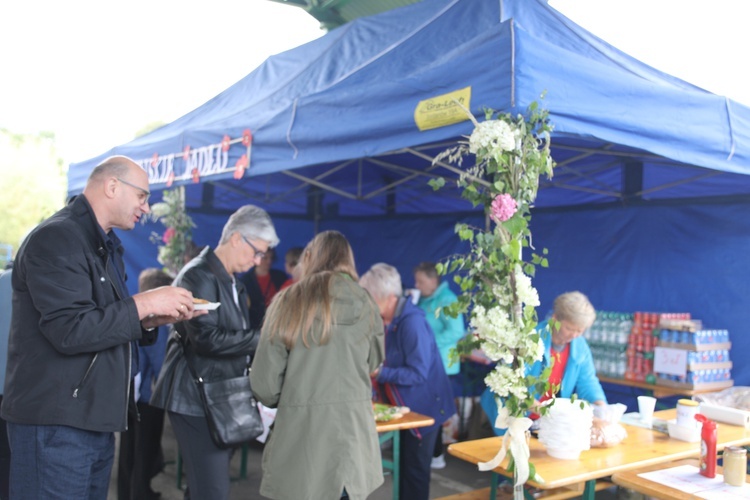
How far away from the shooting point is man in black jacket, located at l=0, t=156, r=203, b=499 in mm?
1860

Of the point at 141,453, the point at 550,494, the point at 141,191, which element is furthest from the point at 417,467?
the point at 141,191

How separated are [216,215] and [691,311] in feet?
17.8

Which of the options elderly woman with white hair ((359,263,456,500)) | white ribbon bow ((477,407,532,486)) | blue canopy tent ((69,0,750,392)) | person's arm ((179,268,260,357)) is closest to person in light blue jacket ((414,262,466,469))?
blue canopy tent ((69,0,750,392))

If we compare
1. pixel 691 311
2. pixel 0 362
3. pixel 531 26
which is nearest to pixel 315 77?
pixel 531 26

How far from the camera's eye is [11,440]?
1.95m

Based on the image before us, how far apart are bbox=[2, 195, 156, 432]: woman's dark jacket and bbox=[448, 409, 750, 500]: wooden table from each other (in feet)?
4.76

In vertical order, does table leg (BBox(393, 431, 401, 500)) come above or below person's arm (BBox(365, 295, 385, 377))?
below

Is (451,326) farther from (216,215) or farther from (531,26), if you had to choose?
(216,215)

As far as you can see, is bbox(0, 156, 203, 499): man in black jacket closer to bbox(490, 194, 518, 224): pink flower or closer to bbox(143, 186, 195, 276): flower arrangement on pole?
bbox(490, 194, 518, 224): pink flower

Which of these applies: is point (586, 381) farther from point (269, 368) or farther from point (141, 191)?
point (141, 191)

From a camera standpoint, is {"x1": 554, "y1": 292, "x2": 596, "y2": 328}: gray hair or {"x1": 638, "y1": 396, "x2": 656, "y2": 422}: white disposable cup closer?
{"x1": 554, "y1": 292, "x2": 596, "y2": 328}: gray hair

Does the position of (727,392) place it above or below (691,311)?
below

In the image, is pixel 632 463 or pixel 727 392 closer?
pixel 632 463

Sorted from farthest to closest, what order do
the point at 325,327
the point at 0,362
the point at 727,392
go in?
the point at 727,392
the point at 0,362
the point at 325,327
